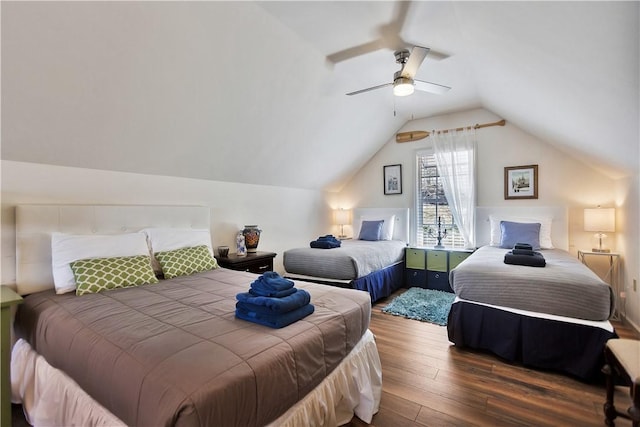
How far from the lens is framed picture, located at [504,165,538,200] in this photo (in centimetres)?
421

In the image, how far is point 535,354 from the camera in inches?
91.2

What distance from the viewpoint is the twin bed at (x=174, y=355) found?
3.43 feet

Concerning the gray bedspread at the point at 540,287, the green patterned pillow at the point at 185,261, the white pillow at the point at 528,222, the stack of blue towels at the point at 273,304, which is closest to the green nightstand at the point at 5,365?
the green patterned pillow at the point at 185,261

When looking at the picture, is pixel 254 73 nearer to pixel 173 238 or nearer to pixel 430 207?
pixel 173 238

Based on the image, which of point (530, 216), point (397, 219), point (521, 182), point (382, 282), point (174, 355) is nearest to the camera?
point (174, 355)

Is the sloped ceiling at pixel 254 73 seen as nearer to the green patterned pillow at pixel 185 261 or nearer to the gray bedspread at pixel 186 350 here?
the green patterned pillow at pixel 185 261

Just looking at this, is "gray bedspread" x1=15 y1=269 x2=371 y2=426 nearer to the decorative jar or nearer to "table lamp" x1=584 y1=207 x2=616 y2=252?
the decorative jar

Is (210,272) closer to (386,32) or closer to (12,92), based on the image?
(12,92)

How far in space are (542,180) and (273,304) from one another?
4.44 m

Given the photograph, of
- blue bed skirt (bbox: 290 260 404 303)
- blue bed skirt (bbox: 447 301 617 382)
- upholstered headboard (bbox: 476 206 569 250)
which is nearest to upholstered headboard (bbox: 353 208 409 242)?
blue bed skirt (bbox: 290 260 404 303)

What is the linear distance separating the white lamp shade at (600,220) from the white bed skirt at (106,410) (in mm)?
3372

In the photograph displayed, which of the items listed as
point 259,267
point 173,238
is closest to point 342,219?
point 259,267

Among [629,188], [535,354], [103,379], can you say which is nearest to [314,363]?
[103,379]

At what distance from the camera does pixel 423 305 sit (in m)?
3.73
